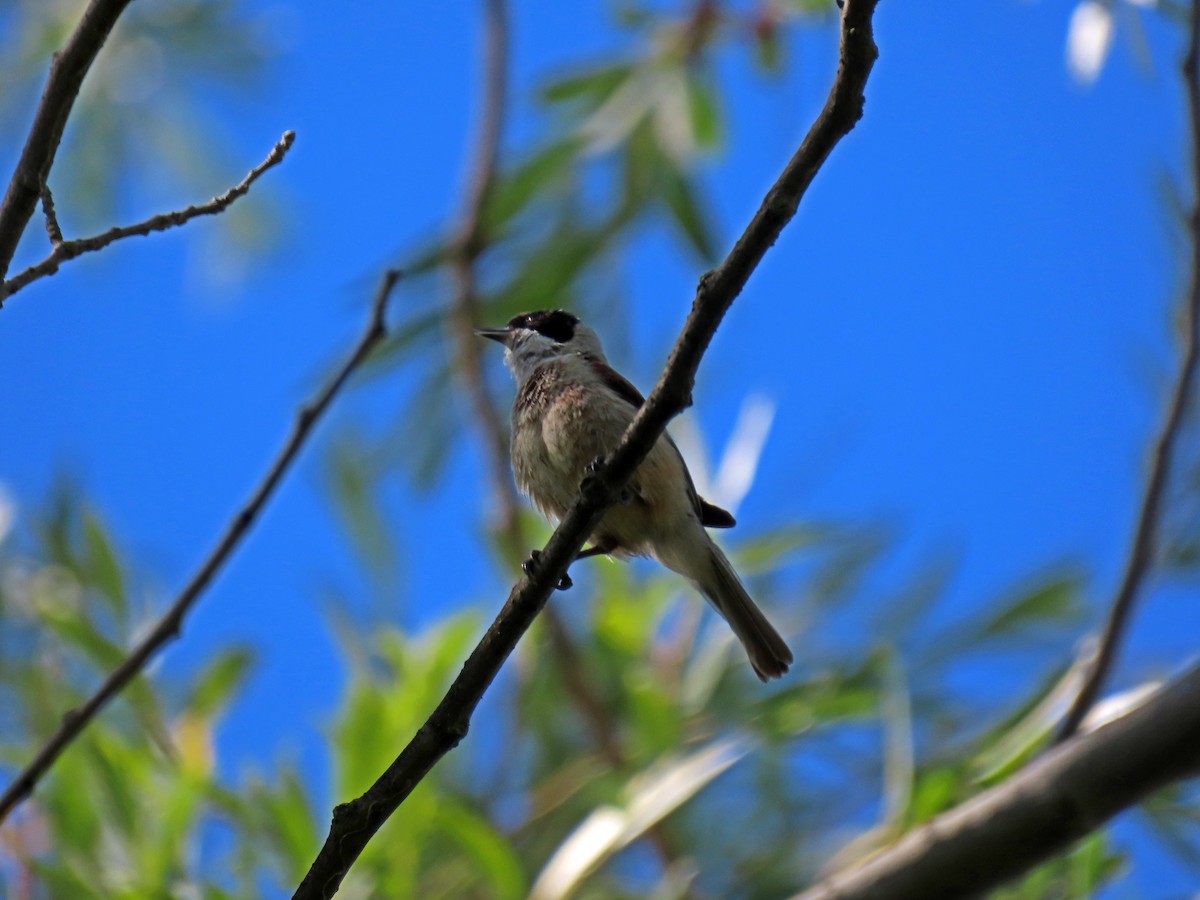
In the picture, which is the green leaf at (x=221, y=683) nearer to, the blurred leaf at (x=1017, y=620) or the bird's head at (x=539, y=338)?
the bird's head at (x=539, y=338)

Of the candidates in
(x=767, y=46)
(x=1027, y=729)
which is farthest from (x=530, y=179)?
(x=1027, y=729)

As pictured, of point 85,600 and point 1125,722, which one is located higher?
point 85,600

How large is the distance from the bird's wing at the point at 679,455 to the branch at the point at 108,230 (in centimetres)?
156

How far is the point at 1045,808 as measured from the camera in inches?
87.3

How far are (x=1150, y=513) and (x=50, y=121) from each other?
2350mm

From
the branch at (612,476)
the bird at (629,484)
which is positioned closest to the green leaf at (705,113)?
the bird at (629,484)

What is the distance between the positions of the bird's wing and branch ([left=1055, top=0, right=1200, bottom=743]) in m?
1.13

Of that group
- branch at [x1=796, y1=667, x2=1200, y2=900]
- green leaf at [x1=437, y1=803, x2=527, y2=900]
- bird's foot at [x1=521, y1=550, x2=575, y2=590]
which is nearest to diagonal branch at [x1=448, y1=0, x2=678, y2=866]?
green leaf at [x1=437, y1=803, x2=527, y2=900]

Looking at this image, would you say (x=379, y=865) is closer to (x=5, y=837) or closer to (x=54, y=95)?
(x=5, y=837)

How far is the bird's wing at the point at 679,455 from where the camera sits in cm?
353

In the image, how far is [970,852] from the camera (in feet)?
7.55

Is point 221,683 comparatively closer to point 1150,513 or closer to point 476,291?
point 476,291

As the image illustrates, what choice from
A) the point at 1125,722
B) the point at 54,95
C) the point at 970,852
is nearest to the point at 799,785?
the point at 970,852

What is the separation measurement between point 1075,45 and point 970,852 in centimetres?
209
